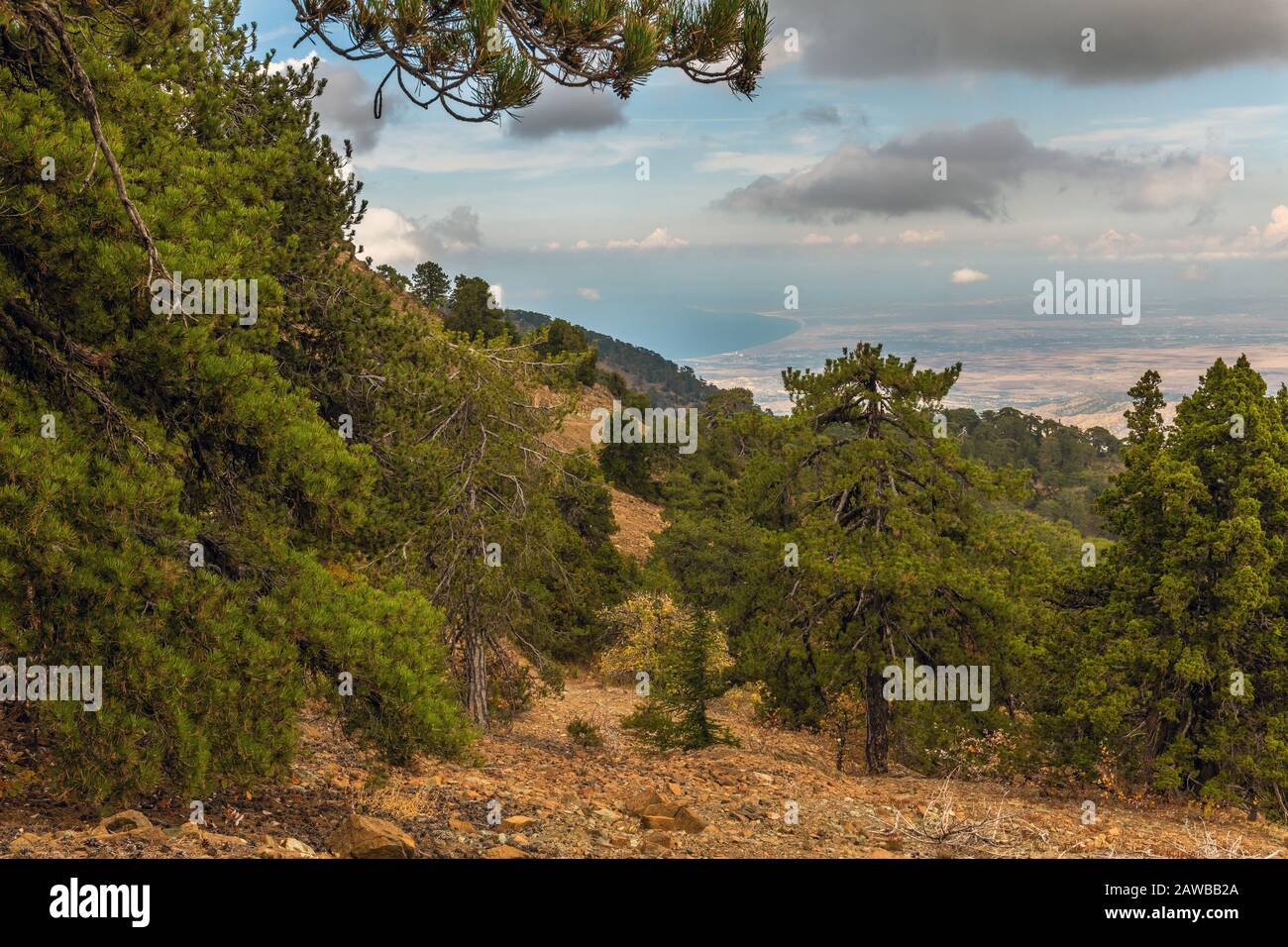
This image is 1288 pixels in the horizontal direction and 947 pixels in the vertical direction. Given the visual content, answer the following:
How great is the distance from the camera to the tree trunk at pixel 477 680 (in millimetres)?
16266

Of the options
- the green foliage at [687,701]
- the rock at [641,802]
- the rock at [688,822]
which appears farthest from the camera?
the green foliage at [687,701]

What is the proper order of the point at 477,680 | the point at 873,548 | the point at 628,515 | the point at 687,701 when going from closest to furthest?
the point at 873,548 < the point at 687,701 < the point at 477,680 < the point at 628,515

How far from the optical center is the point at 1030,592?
46.5 ft

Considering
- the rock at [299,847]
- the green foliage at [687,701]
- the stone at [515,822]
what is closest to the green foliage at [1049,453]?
the green foliage at [687,701]

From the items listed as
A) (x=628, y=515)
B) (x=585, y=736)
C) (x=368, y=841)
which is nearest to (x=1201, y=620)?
(x=585, y=736)

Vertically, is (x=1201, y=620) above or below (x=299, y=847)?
above

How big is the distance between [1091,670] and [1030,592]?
6.86 ft

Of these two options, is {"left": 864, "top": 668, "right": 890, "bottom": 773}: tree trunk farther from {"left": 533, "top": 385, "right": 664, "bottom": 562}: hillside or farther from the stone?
{"left": 533, "top": 385, "right": 664, "bottom": 562}: hillside

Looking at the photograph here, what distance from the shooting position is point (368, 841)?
7.43 m

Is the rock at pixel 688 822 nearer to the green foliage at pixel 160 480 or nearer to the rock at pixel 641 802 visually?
the rock at pixel 641 802

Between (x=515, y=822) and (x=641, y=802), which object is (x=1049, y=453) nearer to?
(x=641, y=802)

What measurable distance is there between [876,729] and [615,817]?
6.50 meters

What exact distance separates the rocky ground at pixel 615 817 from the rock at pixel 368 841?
0.04 feet

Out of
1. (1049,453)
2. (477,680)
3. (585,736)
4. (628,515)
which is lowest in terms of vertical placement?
(585,736)
